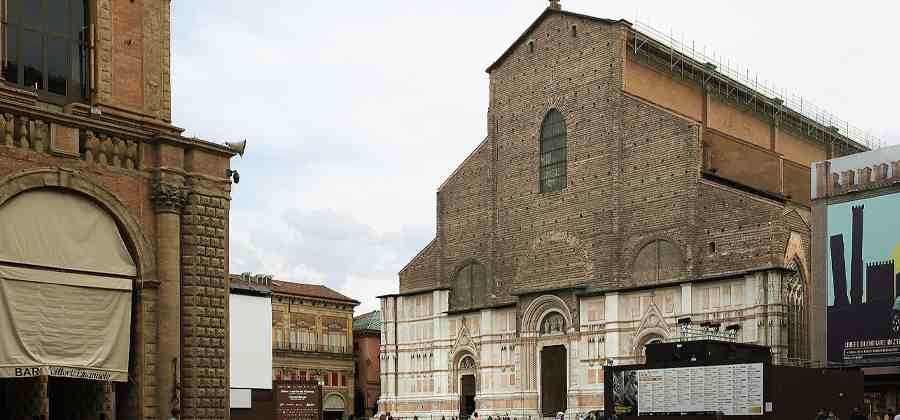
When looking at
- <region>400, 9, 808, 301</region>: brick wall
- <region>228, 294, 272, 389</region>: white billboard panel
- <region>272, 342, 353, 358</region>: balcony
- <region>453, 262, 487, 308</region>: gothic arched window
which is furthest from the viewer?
<region>272, 342, 353, 358</region>: balcony

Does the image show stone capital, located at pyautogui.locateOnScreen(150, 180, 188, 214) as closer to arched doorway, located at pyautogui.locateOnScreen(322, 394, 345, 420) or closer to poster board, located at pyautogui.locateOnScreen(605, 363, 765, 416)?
poster board, located at pyautogui.locateOnScreen(605, 363, 765, 416)

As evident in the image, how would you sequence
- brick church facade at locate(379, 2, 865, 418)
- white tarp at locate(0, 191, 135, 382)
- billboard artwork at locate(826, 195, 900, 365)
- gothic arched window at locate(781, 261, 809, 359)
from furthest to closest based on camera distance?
brick church facade at locate(379, 2, 865, 418) → gothic arched window at locate(781, 261, 809, 359) → billboard artwork at locate(826, 195, 900, 365) → white tarp at locate(0, 191, 135, 382)

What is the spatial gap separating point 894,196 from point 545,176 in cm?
1605

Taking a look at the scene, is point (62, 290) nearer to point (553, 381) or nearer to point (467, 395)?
point (553, 381)

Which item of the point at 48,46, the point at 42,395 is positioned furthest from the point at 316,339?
the point at 42,395

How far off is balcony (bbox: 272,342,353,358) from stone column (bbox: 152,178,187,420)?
37437 mm

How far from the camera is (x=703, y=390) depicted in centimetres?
2970

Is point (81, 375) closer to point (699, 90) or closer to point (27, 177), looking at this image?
point (27, 177)

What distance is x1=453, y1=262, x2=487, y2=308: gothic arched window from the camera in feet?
159

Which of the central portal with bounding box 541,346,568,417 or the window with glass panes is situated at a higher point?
the window with glass panes

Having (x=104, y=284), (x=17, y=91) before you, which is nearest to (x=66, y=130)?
(x=17, y=91)

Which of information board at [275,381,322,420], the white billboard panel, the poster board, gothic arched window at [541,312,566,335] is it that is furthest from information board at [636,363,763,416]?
gothic arched window at [541,312,566,335]

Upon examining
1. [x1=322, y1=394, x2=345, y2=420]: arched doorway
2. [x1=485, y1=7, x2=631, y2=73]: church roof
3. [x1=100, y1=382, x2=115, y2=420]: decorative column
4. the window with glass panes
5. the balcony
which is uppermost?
[x1=485, y1=7, x2=631, y2=73]: church roof

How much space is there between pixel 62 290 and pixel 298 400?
1069cm
